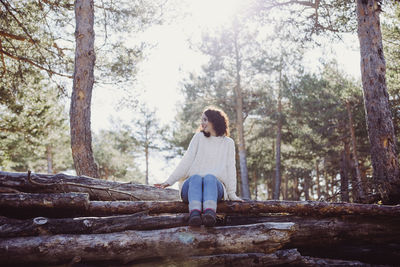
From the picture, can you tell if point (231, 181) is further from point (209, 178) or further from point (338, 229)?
point (338, 229)

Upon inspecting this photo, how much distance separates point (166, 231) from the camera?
370 centimetres

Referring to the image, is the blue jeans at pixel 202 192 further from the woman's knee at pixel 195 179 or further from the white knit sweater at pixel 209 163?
the white knit sweater at pixel 209 163

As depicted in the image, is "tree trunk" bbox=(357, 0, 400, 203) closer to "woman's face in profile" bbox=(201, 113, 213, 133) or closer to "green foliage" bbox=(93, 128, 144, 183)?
"woman's face in profile" bbox=(201, 113, 213, 133)

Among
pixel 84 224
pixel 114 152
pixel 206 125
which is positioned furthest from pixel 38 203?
pixel 114 152

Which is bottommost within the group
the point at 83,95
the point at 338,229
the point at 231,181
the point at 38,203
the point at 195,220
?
the point at 338,229

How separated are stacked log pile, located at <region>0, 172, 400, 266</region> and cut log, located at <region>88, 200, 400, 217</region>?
0.01 metres

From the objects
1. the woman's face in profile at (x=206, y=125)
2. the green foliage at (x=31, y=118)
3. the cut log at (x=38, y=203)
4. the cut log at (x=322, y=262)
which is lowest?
the cut log at (x=322, y=262)

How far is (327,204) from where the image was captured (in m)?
4.39

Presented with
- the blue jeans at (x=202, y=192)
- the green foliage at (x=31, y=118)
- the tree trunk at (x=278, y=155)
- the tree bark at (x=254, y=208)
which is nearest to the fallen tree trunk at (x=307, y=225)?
the tree bark at (x=254, y=208)

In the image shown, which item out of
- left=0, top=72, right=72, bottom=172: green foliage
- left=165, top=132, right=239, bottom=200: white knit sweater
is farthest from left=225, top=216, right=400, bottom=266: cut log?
left=0, top=72, right=72, bottom=172: green foliage

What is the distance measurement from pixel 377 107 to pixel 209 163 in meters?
4.17

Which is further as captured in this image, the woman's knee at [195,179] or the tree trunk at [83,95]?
the tree trunk at [83,95]

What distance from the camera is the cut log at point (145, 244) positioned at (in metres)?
3.37

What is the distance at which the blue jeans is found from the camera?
3.80m
